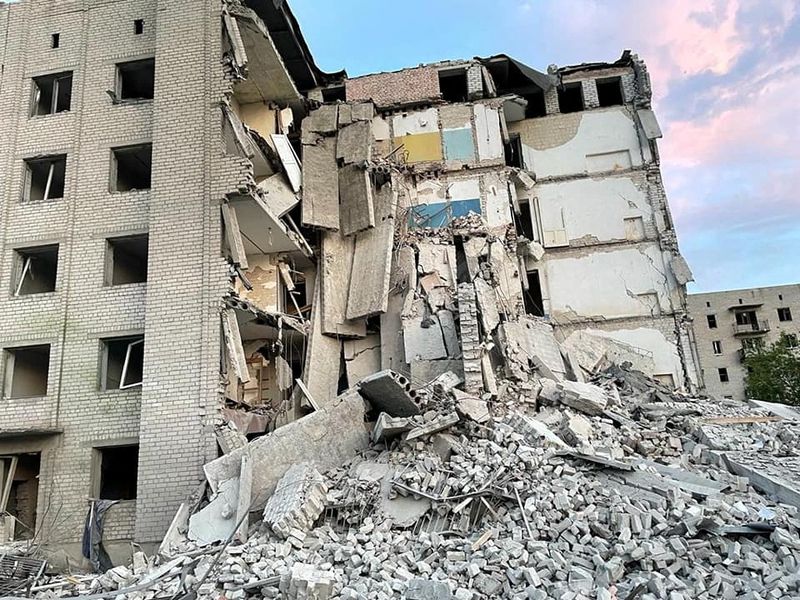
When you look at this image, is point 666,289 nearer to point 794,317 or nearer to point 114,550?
point 114,550

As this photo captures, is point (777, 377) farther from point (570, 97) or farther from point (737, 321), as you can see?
point (570, 97)

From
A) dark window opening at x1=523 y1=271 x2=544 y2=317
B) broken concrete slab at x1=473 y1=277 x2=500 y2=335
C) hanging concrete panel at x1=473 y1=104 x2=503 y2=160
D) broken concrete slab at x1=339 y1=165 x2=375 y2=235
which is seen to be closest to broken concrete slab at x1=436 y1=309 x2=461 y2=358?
broken concrete slab at x1=473 y1=277 x2=500 y2=335

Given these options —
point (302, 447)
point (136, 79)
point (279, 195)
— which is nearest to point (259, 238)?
point (279, 195)

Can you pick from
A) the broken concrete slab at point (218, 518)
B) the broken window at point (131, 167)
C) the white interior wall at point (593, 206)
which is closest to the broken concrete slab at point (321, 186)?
the broken window at point (131, 167)

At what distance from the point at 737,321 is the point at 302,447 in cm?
3522

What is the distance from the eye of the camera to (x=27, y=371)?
1348 cm

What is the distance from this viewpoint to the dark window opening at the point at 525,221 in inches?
749

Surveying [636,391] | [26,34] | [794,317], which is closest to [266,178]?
[26,34]

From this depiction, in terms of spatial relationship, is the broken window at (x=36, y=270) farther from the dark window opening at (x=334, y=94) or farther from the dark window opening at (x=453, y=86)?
the dark window opening at (x=453, y=86)

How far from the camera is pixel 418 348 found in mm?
15148

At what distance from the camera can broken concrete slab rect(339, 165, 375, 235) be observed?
16.4 m

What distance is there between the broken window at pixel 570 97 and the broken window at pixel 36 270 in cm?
1536

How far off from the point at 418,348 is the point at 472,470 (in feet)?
20.5

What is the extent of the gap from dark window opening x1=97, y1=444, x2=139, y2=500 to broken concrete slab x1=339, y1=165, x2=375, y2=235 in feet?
25.1
